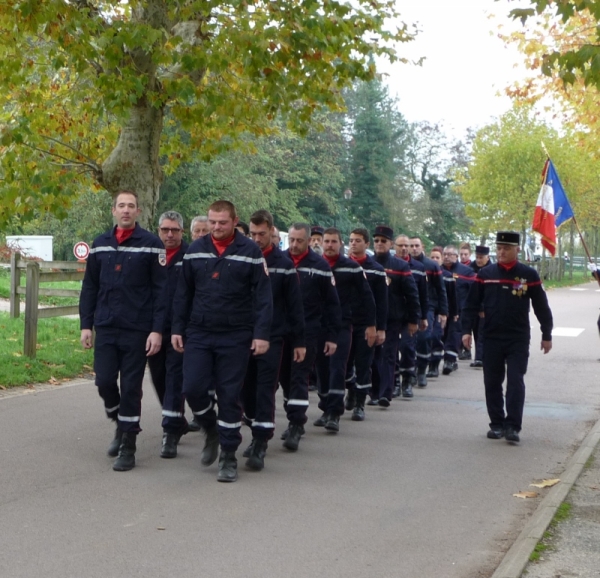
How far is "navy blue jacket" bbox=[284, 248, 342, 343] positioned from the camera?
9757 millimetres

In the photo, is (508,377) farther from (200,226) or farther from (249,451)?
(200,226)

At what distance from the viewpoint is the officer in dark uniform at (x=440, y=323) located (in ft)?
51.6

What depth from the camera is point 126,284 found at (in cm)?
824

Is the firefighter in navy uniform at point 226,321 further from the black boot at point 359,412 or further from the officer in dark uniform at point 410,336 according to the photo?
the officer in dark uniform at point 410,336

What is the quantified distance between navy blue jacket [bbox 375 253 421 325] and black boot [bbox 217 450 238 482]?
4838mm

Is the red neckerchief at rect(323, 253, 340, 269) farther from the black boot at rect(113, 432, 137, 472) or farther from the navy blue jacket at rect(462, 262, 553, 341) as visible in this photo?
the black boot at rect(113, 432, 137, 472)

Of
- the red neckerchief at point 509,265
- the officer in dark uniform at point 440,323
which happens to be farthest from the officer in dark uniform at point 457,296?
the red neckerchief at point 509,265

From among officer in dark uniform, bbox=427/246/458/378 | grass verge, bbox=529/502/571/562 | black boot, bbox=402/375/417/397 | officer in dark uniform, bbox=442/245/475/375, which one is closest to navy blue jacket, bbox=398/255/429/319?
black boot, bbox=402/375/417/397

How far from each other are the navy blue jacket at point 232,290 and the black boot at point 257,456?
1.05 meters

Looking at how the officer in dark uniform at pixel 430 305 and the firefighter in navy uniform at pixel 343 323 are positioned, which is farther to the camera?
the officer in dark uniform at pixel 430 305

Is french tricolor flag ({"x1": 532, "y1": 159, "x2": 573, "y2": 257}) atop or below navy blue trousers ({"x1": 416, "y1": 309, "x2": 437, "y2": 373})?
atop

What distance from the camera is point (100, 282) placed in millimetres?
8328

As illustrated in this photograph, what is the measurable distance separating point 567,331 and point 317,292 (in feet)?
53.4

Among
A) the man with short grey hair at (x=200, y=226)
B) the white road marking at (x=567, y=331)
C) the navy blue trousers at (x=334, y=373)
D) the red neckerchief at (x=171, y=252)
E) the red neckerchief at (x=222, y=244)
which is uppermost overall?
the man with short grey hair at (x=200, y=226)
